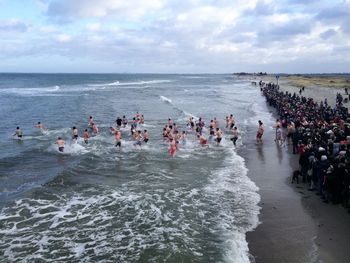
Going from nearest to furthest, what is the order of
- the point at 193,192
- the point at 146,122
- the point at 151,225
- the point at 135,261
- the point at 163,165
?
the point at 135,261 < the point at 151,225 < the point at 193,192 < the point at 163,165 < the point at 146,122

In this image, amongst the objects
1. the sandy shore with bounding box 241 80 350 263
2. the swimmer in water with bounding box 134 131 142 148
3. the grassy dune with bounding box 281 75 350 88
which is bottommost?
the sandy shore with bounding box 241 80 350 263

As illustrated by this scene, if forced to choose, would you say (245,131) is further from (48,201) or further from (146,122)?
(48,201)

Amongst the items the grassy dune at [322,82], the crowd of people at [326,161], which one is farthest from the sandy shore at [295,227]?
the grassy dune at [322,82]

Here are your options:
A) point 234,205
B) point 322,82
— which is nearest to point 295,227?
point 234,205

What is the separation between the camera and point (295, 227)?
11438 millimetres

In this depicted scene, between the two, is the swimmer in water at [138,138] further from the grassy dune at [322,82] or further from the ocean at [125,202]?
the grassy dune at [322,82]

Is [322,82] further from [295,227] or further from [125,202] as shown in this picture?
[295,227]

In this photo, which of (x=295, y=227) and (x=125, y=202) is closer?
(x=295, y=227)

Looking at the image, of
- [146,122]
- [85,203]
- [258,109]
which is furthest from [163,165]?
[258,109]

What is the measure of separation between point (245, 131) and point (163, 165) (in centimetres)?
1200

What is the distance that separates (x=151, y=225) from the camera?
12.0 meters

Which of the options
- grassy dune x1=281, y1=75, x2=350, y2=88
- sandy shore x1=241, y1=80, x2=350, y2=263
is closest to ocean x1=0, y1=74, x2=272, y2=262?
sandy shore x1=241, y1=80, x2=350, y2=263

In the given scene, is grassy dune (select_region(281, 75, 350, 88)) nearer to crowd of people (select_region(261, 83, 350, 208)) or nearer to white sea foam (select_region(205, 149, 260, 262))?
crowd of people (select_region(261, 83, 350, 208))

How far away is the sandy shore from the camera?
9.87 meters
